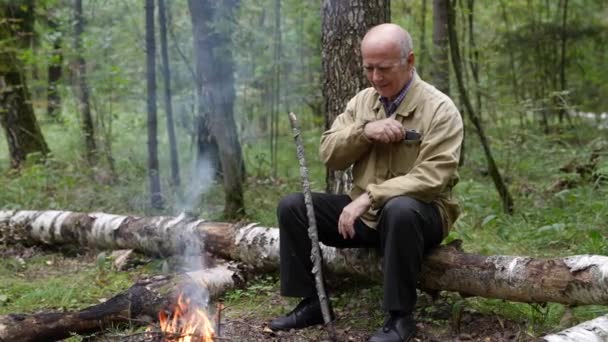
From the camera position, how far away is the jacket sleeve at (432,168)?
347cm

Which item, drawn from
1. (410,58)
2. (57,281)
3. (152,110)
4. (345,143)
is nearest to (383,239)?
(345,143)

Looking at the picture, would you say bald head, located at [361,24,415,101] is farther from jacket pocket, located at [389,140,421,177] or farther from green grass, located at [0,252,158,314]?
green grass, located at [0,252,158,314]

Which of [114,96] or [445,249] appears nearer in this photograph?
[445,249]

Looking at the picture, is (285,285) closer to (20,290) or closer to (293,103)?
(20,290)

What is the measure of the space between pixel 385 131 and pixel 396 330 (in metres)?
1.12

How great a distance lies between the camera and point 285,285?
3957 mm

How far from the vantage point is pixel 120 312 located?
3979mm

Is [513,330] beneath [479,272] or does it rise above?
beneath

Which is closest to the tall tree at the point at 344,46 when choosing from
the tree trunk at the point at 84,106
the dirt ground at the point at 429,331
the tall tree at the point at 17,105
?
the dirt ground at the point at 429,331

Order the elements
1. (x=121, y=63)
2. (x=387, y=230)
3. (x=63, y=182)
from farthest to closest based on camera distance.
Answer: (x=121, y=63) → (x=63, y=182) → (x=387, y=230)

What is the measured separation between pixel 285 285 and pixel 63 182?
18.7 feet

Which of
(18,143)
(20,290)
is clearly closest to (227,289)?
(20,290)

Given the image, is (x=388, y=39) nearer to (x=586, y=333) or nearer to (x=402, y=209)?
(x=402, y=209)

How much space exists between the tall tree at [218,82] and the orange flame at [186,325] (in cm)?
250
